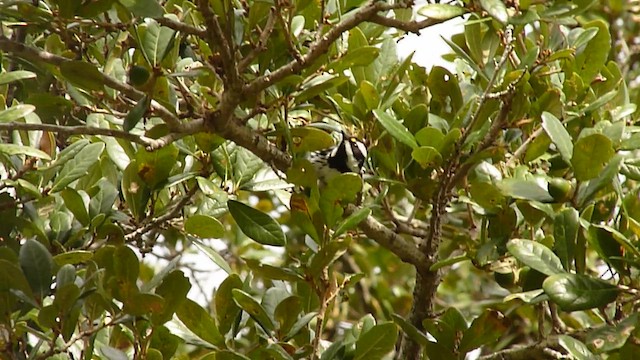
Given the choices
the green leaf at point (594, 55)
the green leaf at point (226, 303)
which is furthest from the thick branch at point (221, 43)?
the green leaf at point (594, 55)

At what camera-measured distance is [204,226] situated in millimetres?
1695

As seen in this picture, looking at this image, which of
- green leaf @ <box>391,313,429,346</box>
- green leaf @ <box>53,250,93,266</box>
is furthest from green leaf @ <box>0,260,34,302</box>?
green leaf @ <box>391,313,429,346</box>

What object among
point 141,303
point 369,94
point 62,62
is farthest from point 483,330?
point 62,62

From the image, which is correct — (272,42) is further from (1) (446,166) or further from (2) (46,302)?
(2) (46,302)

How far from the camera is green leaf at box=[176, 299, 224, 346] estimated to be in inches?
63.7

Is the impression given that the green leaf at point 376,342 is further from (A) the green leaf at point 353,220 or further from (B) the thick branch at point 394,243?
(B) the thick branch at point 394,243

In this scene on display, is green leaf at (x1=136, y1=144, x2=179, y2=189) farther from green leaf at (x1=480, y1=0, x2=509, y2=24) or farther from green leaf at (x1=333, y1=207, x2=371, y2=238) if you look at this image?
green leaf at (x1=480, y1=0, x2=509, y2=24)

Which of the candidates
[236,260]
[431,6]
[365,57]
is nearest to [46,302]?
[365,57]

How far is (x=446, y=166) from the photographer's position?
176cm

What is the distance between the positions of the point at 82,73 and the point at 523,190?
2.26 feet

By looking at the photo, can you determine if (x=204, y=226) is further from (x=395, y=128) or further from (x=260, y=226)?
(x=395, y=128)

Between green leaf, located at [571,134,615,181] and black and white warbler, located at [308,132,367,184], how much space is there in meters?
0.47

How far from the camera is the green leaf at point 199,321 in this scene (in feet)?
5.31

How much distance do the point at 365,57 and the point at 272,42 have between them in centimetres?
15
